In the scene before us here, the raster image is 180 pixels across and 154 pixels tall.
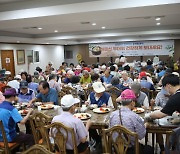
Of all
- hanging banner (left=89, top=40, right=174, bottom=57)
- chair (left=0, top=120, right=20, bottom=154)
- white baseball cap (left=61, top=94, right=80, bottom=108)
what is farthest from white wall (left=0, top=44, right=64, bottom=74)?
white baseball cap (left=61, top=94, right=80, bottom=108)

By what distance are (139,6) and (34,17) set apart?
2.06m

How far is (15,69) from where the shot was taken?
10.9 metres

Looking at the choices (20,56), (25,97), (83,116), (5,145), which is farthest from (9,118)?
(20,56)

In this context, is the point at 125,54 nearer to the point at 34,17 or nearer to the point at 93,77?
the point at 93,77

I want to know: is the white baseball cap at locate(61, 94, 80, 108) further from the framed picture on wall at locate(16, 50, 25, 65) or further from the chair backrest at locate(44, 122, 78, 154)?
the framed picture on wall at locate(16, 50, 25, 65)

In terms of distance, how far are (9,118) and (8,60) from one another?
320 inches

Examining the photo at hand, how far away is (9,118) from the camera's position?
2932 mm

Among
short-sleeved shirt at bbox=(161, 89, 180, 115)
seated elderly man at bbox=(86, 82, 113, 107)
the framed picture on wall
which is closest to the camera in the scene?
short-sleeved shirt at bbox=(161, 89, 180, 115)

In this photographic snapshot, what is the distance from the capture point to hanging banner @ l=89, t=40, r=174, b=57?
42.9 feet

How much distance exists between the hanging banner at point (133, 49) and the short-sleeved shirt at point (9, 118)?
37.6 ft

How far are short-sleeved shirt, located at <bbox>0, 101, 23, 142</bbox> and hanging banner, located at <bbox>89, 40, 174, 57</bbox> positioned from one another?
11.5m

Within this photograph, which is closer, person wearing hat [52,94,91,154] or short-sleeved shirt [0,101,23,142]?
person wearing hat [52,94,91,154]

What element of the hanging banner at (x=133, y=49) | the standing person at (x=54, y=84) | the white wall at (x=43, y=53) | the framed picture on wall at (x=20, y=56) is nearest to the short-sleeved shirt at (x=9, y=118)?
the standing person at (x=54, y=84)

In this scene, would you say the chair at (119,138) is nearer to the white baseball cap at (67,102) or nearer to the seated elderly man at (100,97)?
the white baseball cap at (67,102)
